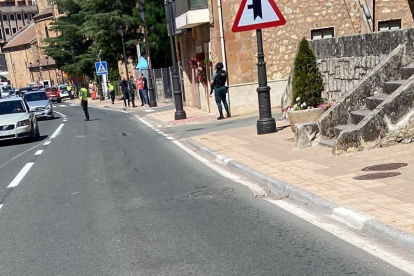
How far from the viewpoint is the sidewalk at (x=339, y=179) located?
5912 millimetres

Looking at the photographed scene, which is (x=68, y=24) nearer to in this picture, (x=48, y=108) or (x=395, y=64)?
(x=48, y=108)

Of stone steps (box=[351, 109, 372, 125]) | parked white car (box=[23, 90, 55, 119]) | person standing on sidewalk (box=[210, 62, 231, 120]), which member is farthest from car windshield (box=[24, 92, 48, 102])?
stone steps (box=[351, 109, 372, 125])

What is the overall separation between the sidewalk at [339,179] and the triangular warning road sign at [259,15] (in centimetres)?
261

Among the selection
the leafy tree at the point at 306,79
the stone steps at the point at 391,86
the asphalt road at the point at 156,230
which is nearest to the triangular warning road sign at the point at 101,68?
the asphalt road at the point at 156,230

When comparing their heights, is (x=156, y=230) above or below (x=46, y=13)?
below

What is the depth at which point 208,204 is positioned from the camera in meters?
8.00

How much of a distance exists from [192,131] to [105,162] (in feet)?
18.2

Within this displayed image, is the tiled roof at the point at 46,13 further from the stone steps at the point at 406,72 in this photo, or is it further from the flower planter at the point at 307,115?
the stone steps at the point at 406,72

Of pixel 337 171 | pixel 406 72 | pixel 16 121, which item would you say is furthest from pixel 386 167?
pixel 16 121

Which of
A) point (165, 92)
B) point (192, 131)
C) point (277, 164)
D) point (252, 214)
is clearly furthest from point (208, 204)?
point (165, 92)

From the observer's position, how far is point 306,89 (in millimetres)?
12406

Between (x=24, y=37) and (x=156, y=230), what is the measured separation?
12796 centimetres

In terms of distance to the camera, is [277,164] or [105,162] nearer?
[277,164]

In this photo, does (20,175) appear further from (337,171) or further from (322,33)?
(322,33)
